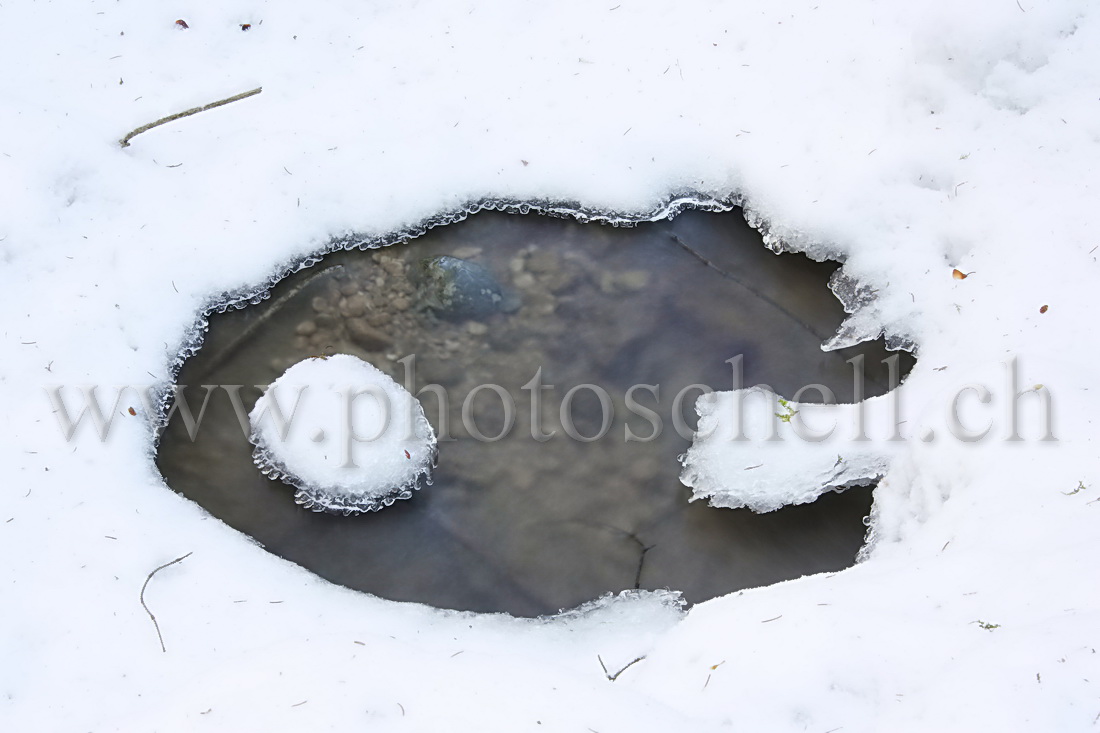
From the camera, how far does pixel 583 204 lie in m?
3.60

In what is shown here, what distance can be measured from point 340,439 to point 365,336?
1.81ft

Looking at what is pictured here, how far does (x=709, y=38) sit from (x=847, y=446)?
208cm

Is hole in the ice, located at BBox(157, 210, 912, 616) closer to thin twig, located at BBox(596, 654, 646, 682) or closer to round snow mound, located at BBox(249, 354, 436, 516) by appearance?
round snow mound, located at BBox(249, 354, 436, 516)

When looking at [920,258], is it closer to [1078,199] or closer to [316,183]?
[1078,199]

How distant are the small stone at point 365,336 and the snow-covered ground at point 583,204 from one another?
393 millimetres

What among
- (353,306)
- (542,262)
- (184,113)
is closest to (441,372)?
(353,306)

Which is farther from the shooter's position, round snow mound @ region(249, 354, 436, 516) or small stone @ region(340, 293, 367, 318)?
small stone @ region(340, 293, 367, 318)

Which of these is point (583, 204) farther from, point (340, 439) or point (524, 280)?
point (340, 439)

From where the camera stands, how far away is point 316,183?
3516mm

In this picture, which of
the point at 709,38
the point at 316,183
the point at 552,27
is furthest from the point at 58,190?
the point at 709,38

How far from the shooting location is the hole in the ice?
9.64 ft

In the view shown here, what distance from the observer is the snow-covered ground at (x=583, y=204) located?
2.25 m

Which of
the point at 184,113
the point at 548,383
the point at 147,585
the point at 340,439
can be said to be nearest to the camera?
the point at 147,585

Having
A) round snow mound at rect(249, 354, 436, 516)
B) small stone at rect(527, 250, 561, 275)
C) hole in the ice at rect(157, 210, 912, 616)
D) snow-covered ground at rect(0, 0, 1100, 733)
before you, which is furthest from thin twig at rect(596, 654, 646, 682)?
small stone at rect(527, 250, 561, 275)
